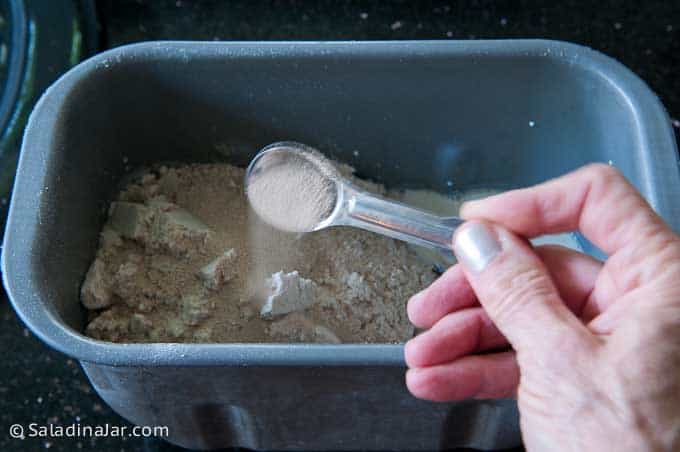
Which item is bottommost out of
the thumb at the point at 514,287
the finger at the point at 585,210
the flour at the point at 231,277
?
the flour at the point at 231,277

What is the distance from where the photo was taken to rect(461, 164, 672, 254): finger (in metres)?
0.44

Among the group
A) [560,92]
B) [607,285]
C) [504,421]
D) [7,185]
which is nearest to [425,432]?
[504,421]

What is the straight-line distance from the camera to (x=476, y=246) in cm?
45

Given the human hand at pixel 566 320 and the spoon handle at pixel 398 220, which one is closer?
the human hand at pixel 566 320

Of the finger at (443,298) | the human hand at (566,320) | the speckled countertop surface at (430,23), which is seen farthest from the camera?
the speckled countertop surface at (430,23)

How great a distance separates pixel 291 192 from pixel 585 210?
0.80 ft

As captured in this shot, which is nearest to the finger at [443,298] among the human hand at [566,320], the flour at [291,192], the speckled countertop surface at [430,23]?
the human hand at [566,320]

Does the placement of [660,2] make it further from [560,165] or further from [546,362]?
[546,362]

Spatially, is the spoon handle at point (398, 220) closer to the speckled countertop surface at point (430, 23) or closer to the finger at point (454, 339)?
the finger at point (454, 339)

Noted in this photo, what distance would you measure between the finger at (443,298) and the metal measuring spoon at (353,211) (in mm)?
23

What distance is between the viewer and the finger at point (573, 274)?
0.48 meters

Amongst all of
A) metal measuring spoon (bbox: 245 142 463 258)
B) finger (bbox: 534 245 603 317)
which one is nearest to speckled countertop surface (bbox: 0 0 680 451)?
metal measuring spoon (bbox: 245 142 463 258)

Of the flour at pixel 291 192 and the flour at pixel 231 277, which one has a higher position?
the flour at pixel 291 192

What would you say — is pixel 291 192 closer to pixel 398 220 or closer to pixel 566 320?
pixel 398 220
